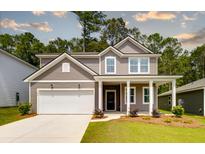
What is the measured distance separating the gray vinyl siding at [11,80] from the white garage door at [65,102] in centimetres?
610

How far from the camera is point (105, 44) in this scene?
1612 inches

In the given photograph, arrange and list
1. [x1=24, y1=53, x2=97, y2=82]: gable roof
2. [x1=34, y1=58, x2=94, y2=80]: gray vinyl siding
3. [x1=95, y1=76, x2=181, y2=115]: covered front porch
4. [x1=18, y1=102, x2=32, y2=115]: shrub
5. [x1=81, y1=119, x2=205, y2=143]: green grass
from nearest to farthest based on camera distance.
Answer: [x1=81, y1=119, x2=205, y2=143]: green grass < [x1=18, y1=102, x2=32, y2=115]: shrub < [x1=24, y1=53, x2=97, y2=82]: gable roof < [x1=34, y1=58, x2=94, y2=80]: gray vinyl siding < [x1=95, y1=76, x2=181, y2=115]: covered front porch

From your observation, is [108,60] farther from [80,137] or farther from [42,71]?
[80,137]

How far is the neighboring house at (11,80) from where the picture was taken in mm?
25328

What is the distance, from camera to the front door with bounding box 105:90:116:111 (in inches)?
928

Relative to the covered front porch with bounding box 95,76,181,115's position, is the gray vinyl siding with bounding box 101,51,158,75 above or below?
above

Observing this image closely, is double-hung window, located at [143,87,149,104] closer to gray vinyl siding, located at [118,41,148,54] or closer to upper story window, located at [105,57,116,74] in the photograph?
upper story window, located at [105,57,116,74]

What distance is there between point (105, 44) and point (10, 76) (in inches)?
710

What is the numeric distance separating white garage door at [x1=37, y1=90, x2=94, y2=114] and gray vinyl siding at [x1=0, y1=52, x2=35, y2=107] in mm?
6097

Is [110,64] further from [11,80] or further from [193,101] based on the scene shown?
[11,80]

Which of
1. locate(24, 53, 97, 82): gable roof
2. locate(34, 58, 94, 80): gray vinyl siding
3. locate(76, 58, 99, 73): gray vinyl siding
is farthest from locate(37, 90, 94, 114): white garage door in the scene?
locate(76, 58, 99, 73): gray vinyl siding

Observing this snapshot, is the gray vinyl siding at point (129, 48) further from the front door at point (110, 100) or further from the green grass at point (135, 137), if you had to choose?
the green grass at point (135, 137)
